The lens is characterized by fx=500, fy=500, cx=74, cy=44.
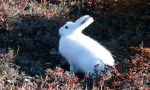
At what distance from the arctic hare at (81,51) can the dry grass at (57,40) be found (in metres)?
0.22

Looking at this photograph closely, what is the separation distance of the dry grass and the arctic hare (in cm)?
22


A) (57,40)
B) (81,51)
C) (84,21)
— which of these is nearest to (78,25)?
(84,21)

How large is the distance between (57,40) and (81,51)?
1368 mm

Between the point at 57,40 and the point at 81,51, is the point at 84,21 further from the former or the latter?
the point at 57,40

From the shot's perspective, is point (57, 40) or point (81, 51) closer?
point (81, 51)

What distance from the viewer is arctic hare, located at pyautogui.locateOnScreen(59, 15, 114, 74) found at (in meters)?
8.02

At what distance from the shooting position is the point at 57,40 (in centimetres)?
950

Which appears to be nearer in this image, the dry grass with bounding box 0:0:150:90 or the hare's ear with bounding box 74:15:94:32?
the dry grass with bounding box 0:0:150:90

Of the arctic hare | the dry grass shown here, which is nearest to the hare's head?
the arctic hare

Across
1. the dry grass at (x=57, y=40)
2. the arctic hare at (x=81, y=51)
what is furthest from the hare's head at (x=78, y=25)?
the dry grass at (x=57, y=40)

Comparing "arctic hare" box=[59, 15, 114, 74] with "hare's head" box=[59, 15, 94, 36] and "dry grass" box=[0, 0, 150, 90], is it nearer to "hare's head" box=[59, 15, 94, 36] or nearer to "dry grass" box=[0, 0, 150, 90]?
"hare's head" box=[59, 15, 94, 36]

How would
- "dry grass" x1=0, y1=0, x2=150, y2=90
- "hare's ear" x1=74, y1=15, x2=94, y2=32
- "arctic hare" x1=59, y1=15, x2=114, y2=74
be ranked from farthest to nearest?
"hare's ear" x1=74, y1=15, x2=94, y2=32 < "arctic hare" x1=59, y1=15, x2=114, y2=74 < "dry grass" x1=0, y1=0, x2=150, y2=90

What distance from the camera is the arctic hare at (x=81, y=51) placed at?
8.02 metres

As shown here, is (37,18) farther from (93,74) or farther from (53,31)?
(93,74)
